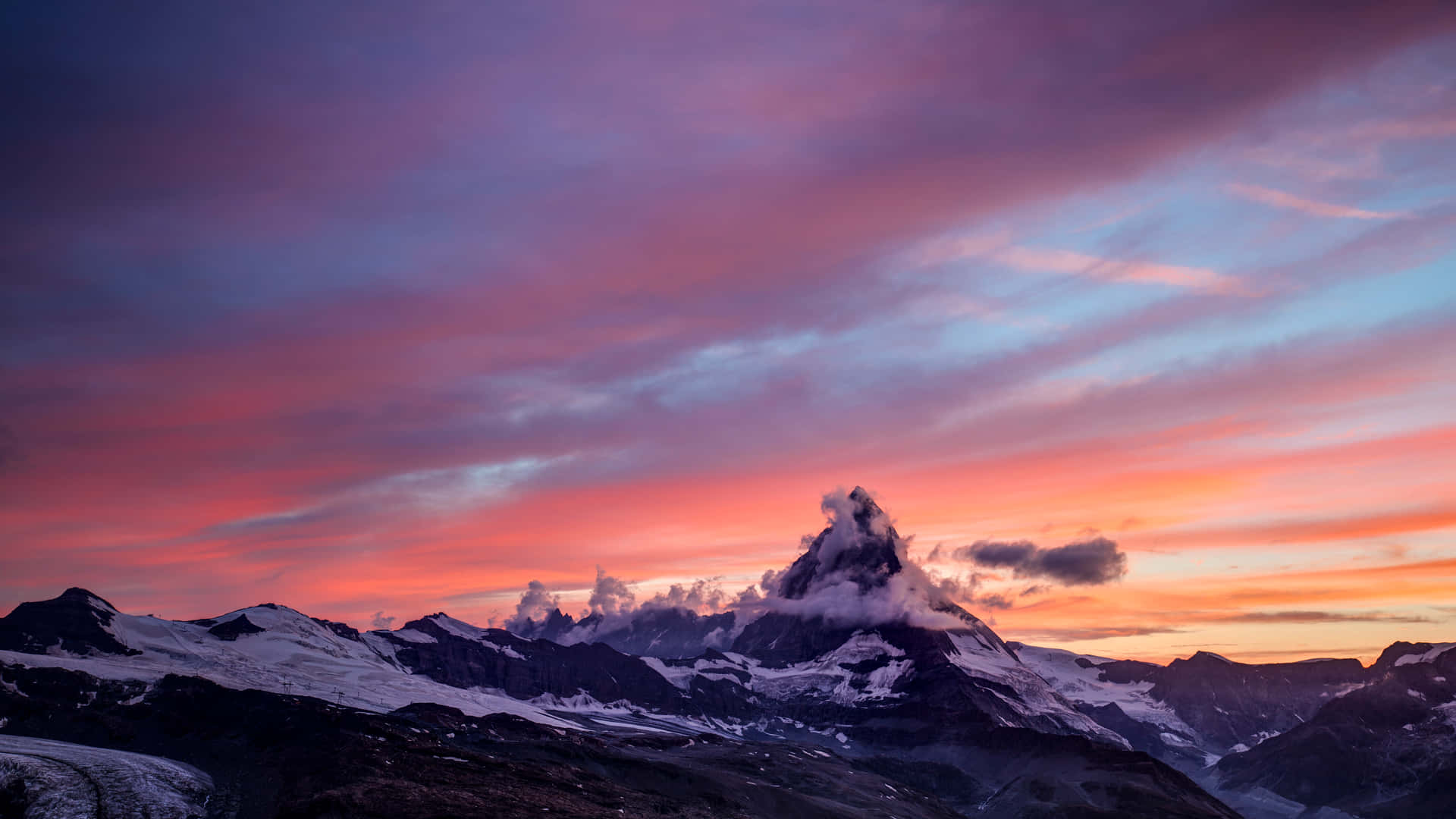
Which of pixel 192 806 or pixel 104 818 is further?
pixel 192 806

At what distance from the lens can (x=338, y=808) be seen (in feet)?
602

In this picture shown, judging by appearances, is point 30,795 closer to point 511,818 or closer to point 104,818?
point 104,818

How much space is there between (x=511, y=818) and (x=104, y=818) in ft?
218

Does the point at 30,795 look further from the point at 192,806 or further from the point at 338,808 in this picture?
the point at 338,808

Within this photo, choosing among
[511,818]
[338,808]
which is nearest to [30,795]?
[338,808]

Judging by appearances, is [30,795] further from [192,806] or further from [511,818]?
[511,818]

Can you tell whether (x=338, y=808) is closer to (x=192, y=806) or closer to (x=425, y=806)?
(x=425, y=806)

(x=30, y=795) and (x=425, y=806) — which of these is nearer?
(x=30, y=795)

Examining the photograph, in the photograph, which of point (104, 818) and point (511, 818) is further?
point (511, 818)

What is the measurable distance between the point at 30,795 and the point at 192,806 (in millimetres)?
27530

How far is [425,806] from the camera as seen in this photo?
193250 mm

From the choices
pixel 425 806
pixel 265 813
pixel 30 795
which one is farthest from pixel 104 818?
pixel 425 806

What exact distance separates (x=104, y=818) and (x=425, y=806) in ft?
168

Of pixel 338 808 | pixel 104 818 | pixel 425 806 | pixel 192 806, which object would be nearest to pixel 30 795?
pixel 104 818
